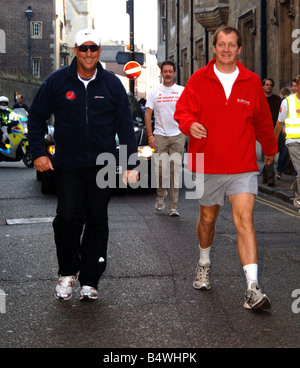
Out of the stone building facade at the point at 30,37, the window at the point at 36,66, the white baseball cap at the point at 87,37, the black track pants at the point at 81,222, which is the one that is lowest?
the black track pants at the point at 81,222

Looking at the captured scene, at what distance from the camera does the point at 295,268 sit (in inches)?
251

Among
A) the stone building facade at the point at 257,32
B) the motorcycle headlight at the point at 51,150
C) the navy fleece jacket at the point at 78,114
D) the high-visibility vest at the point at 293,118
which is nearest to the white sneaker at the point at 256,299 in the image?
the navy fleece jacket at the point at 78,114

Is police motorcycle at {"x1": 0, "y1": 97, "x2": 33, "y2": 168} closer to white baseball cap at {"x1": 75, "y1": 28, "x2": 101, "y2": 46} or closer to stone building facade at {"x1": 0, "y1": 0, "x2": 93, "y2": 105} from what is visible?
white baseball cap at {"x1": 75, "y1": 28, "x2": 101, "y2": 46}

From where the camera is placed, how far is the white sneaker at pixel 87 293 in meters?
5.20

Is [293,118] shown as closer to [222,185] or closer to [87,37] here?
[222,185]

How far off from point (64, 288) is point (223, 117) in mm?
1668

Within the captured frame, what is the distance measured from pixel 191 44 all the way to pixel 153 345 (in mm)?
30523

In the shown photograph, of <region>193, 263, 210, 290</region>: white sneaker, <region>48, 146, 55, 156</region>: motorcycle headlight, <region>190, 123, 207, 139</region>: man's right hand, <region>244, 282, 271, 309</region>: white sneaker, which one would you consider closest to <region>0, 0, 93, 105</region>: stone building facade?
<region>48, 146, 55, 156</region>: motorcycle headlight

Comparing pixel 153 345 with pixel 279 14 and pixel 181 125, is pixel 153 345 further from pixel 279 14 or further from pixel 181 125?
pixel 279 14

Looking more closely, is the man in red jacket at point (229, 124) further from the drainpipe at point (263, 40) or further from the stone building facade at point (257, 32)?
the drainpipe at point (263, 40)

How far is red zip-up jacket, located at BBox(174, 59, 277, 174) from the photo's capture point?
512 centimetres

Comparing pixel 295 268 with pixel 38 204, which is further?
pixel 38 204

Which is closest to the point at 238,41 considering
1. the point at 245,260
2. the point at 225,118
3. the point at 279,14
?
the point at 225,118

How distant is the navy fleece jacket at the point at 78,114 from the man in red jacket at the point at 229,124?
516mm
